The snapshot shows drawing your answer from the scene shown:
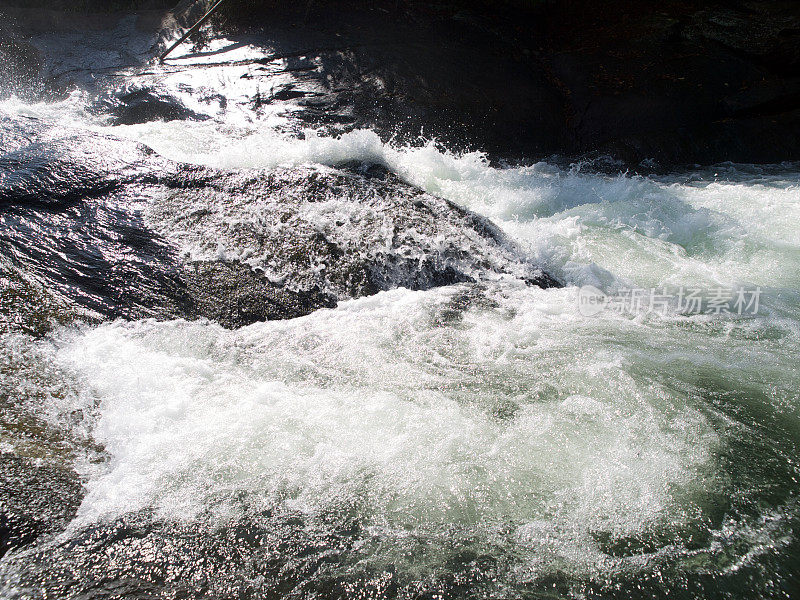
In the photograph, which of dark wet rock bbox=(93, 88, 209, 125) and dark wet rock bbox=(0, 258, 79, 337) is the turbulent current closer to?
dark wet rock bbox=(0, 258, 79, 337)

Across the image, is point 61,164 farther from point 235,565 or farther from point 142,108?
point 235,565

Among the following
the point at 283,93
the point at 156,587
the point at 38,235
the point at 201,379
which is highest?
the point at 283,93

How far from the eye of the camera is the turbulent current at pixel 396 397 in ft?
6.55

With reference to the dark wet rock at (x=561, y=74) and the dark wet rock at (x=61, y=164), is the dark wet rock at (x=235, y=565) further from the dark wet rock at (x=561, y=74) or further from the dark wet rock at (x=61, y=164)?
the dark wet rock at (x=561, y=74)

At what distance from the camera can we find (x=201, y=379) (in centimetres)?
292

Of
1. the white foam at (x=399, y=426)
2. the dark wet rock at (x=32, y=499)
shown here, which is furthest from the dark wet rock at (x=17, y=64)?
the dark wet rock at (x=32, y=499)

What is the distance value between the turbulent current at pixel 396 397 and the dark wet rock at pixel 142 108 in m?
1.91

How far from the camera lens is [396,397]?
2844mm

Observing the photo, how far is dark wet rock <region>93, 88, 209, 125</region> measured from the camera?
6.70 metres

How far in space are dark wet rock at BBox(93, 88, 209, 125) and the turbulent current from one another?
6.25 ft

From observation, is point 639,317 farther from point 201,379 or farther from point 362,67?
point 362,67

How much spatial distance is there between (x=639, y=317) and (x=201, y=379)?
128 inches

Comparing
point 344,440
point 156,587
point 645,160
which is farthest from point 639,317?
point 645,160

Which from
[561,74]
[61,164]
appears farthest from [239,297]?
[561,74]
